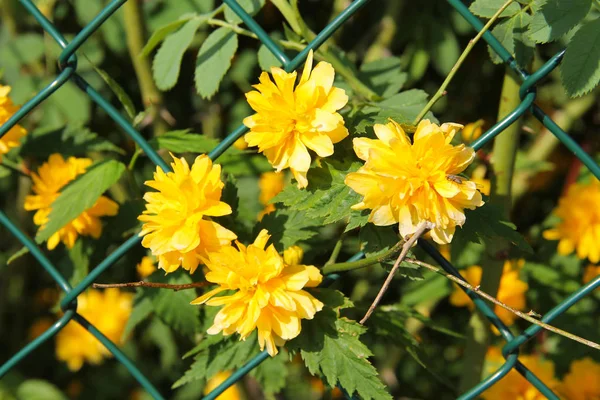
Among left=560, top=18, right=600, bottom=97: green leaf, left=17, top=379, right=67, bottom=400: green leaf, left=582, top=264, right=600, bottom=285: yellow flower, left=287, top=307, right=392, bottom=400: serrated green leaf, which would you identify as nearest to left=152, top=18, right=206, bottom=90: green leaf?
left=287, top=307, right=392, bottom=400: serrated green leaf

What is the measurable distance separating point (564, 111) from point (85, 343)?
1.58 m

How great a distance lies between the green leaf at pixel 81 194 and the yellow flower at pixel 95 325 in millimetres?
1194

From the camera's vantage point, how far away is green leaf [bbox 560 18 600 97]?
0.77 metres

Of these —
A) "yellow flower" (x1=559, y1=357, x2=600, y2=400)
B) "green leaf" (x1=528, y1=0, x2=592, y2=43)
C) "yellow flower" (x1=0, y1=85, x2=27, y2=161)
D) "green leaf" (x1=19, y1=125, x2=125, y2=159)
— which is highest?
"yellow flower" (x1=0, y1=85, x2=27, y2=161)

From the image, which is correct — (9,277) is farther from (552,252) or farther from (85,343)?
(552,252)

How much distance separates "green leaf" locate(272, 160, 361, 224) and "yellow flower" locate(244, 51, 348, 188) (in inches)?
1.6

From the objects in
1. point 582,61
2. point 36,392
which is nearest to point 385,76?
point 582,61

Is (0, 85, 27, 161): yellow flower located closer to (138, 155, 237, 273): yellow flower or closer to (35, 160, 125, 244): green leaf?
(35, 160, 125, 244): green leaf

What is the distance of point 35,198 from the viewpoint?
3.95 ft

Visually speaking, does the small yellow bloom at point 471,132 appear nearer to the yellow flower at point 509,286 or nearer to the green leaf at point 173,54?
the yellow flower at point 509,286

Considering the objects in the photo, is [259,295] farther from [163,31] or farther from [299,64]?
[163,31]

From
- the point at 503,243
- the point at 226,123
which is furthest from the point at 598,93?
the point at 226,123

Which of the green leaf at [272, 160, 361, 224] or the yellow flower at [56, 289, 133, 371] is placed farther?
the yellow flower at [56, 289, 133, 371]

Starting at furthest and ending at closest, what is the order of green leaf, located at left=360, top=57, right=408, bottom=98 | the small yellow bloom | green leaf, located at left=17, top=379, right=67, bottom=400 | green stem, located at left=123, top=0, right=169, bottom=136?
green leaf, located at left=17, top=379, right=67, bottom=400 < green stem, located at left=123, top=0, right=169, bottom=136 < green leaf, located at left=360, top=57, right=408, bottom=98 < the small yellow bloom
